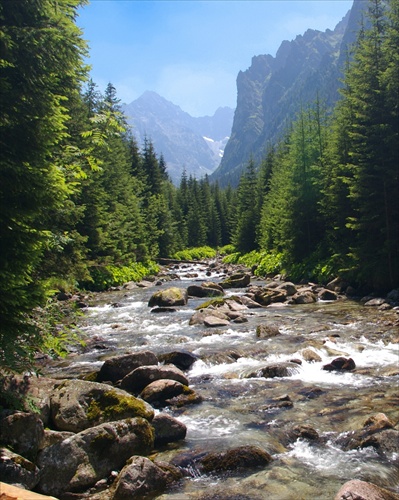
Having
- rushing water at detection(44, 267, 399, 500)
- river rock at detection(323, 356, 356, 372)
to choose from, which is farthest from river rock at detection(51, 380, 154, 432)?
river rock at detection(323, 356, 356, 372)

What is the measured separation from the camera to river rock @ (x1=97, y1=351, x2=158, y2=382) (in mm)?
10445

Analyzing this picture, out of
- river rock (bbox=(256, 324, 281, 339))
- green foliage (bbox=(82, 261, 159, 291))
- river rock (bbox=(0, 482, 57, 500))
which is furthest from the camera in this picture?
green foliage (bbox=(82, 261, 159, 291))

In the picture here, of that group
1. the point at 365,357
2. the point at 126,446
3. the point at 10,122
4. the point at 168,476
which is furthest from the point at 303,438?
the point at 10,122

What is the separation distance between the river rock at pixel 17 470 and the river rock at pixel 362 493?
13.5 feet

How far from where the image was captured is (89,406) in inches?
299

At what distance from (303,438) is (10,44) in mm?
8513

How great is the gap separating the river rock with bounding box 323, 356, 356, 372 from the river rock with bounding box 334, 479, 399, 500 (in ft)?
19.2

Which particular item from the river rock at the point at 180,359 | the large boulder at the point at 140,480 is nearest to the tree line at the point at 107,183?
the large boulder at the point at 140,480

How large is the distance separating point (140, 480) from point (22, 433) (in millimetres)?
1939

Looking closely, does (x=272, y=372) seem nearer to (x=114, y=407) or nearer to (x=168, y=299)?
(x=114, y=407)

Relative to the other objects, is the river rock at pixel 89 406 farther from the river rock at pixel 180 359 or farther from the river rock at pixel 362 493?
the river rock at pixel 180 359

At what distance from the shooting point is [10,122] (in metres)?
7.06

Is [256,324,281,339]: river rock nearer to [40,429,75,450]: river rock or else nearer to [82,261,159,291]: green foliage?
[40,429,75,450]: river rock

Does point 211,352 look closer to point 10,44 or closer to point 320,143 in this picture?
point 10,44
